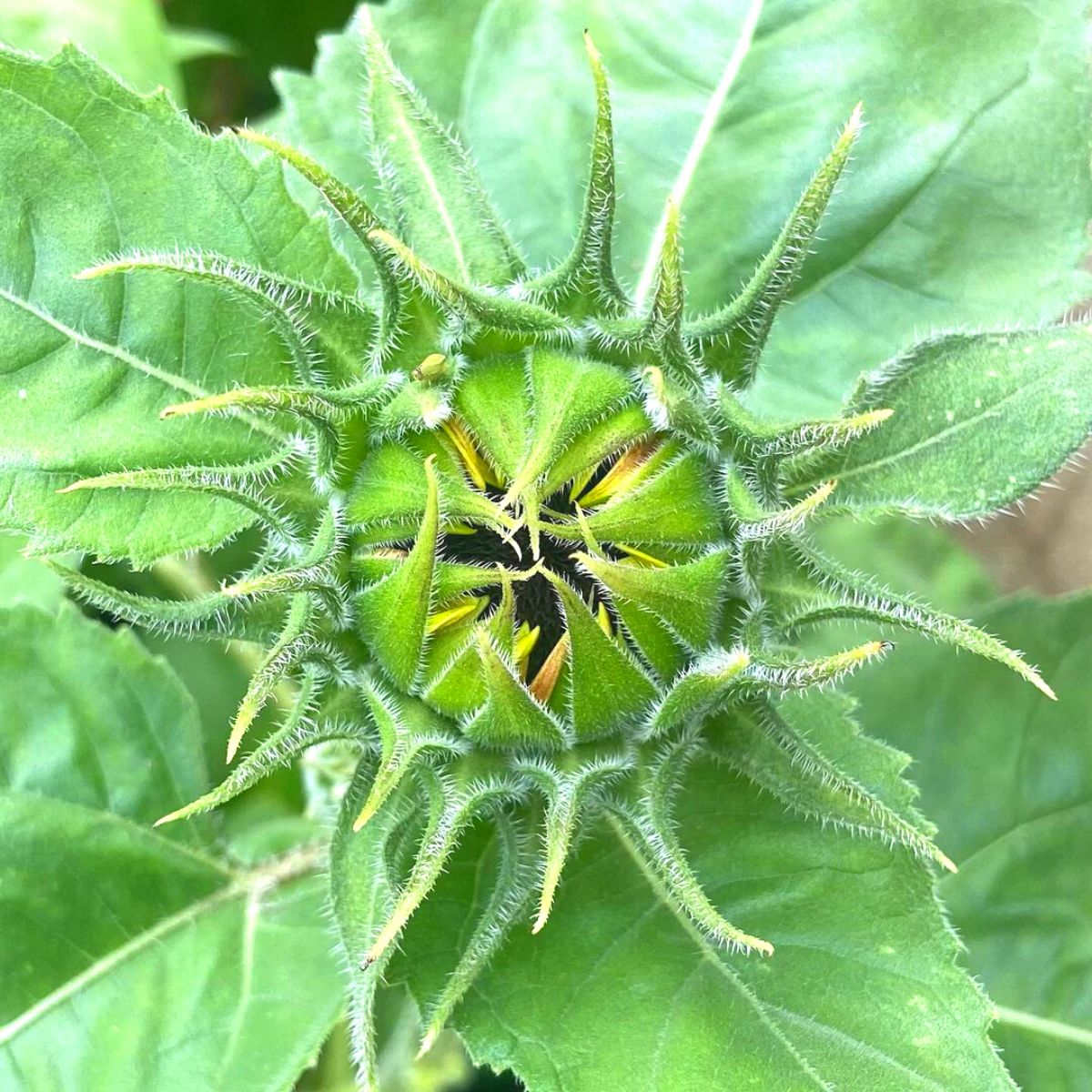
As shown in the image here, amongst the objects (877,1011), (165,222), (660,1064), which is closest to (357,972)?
(660,1064)

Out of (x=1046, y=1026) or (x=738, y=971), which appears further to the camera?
(x=1046, y=1026)

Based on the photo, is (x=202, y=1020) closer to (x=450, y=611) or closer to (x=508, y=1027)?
(x=508, y=1027)

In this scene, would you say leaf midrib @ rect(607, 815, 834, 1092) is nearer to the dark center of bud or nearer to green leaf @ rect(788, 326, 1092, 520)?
the dark center of bud

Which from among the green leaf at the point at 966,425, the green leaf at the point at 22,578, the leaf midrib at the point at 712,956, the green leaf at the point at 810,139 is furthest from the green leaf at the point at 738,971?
the green leaf at the point at 22,578

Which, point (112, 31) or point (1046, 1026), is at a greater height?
point (112, 31)

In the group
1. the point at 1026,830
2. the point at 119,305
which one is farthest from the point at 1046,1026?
the point at 119,305

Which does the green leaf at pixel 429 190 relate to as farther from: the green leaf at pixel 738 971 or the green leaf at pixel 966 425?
the green leaf at pixel 738 971

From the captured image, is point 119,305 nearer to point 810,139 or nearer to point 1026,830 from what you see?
point 810,139
